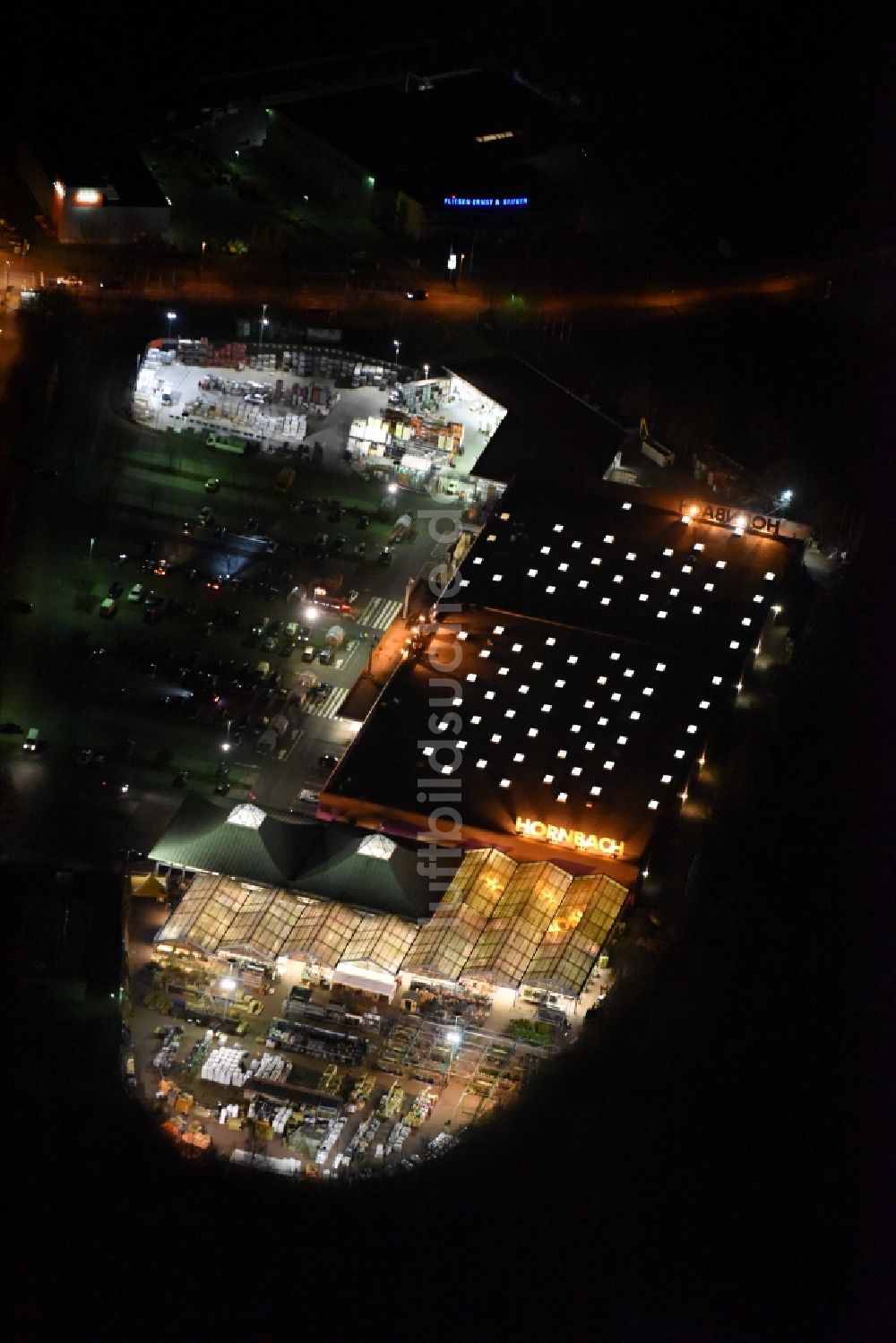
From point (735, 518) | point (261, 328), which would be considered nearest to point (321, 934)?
point (735, 518)

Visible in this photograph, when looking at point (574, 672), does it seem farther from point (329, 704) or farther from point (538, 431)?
point (538, 431)

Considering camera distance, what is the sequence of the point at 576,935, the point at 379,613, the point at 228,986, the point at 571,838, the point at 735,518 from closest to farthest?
the point at 228,986 → the point at 576,935 → the point at 571,838 → the point at 379,613 → the point at 735,518

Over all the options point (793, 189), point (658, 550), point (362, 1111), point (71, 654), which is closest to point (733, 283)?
point (793, 189)

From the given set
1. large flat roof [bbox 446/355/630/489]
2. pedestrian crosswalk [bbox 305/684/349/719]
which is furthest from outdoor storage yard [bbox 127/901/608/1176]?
large flat roof [bbox 446/355/630/489]

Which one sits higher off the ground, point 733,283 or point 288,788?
point 733,283

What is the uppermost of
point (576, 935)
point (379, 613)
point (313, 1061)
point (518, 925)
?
point (379, 613)

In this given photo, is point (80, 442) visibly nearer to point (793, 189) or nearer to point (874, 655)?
point (874, 655)
